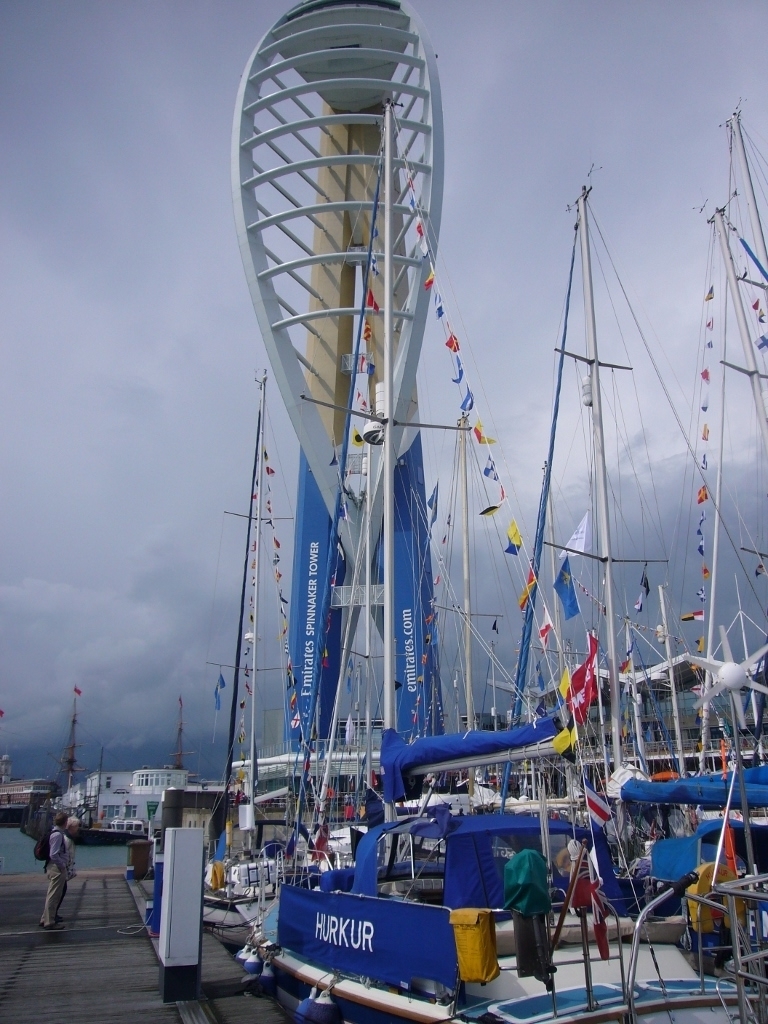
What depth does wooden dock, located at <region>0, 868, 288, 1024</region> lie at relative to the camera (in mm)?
6520

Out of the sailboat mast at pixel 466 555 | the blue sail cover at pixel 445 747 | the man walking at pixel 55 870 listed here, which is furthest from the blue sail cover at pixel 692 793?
the sailboat mast at pixel 466 555

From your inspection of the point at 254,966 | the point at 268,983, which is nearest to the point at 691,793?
the point at 268,983

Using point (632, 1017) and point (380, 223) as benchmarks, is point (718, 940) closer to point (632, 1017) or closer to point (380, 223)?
point (632, 1017)

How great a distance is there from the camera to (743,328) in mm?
14789

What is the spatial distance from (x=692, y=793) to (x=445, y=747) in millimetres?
2922

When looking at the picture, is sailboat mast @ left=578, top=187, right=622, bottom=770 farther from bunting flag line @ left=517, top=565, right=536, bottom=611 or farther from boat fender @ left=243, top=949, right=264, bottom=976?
boat fender @ left=243, top=949, right=264, bottom=976

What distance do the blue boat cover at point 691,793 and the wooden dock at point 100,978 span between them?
4417 millimetres

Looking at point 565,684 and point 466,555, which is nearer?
point 565,684

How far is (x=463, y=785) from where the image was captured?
2128 cm

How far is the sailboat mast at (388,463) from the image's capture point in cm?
877

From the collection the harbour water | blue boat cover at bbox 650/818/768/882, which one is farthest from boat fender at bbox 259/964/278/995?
the harbour water

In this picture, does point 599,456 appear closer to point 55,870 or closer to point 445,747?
point 445,747

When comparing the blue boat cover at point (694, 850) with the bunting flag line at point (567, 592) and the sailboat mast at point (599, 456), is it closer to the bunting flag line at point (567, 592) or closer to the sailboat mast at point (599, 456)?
the sailboat mast at point (599, 456)

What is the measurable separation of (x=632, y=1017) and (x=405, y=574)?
17392 millimetres
